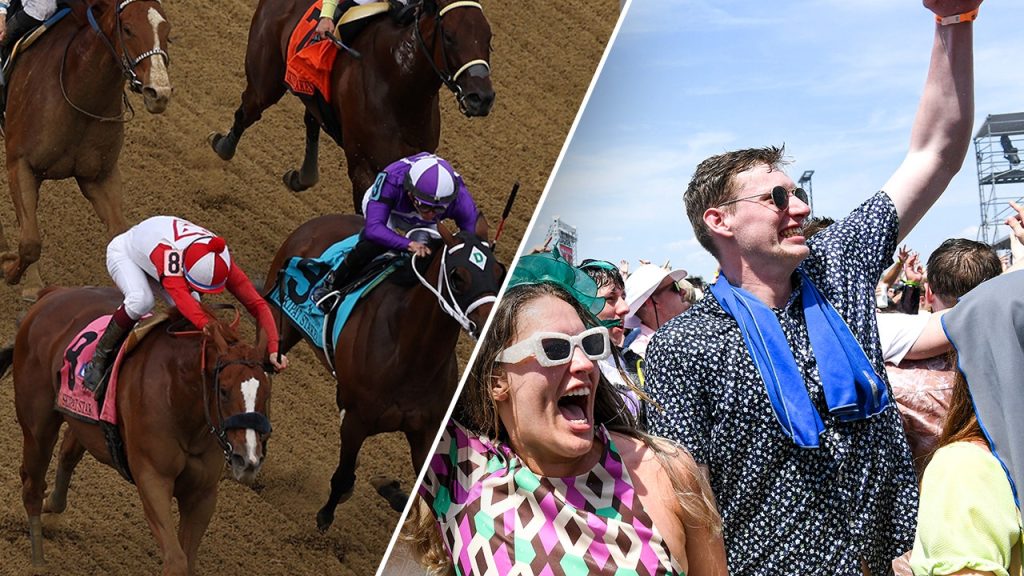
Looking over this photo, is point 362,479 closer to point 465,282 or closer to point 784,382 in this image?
point 465,282

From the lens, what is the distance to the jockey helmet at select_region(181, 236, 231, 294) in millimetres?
5160

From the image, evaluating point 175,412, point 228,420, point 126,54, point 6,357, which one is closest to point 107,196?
point 126,54

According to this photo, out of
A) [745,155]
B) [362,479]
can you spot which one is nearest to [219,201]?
[362,479]

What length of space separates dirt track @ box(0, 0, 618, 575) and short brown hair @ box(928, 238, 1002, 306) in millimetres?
3985

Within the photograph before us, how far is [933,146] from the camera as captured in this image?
2.24 metres

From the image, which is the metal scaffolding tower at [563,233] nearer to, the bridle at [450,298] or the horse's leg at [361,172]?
the bridle at [450,298]

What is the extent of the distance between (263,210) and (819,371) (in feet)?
25.4

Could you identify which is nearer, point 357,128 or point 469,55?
point 469,55

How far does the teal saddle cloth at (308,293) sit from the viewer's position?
5820mm

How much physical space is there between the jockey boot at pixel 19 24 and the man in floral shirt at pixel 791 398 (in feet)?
19.4

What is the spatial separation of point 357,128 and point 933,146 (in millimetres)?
4798

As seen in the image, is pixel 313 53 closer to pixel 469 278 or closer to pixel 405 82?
pixel 405 82

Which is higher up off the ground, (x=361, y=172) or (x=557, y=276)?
(x=557, y=276)

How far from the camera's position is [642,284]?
3.85 metres
